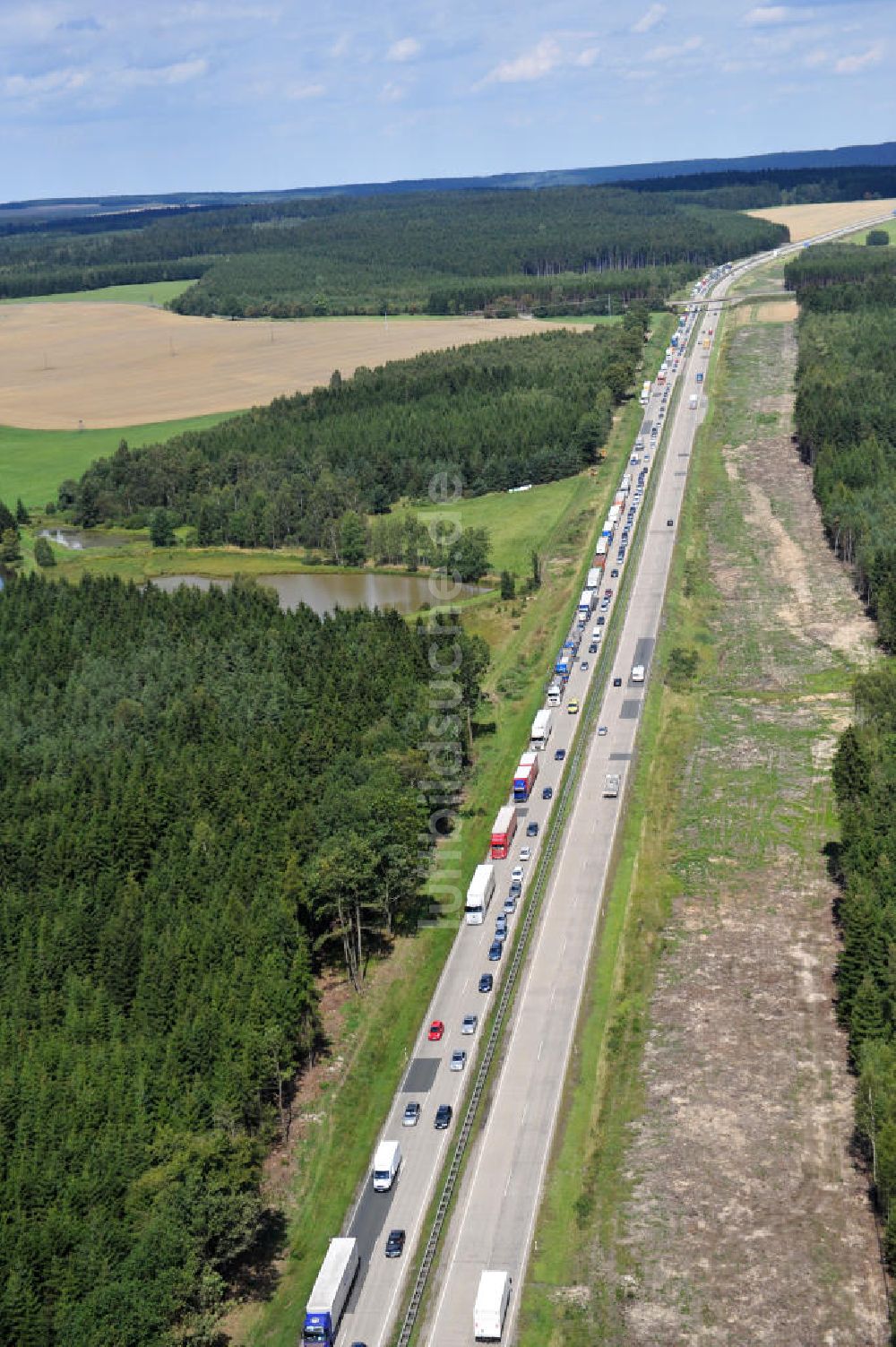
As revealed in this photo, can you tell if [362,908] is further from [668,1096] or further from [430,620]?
[430,620]

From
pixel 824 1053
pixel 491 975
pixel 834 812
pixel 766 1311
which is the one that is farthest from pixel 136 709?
pixel 766 1311

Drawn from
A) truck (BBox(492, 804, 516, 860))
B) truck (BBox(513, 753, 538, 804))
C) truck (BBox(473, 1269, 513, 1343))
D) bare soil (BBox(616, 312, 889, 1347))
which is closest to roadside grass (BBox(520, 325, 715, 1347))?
bare soil (BBox(616, 312, 889, 1347))

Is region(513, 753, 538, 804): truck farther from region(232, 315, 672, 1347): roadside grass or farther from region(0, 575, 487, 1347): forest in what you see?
region(0, 575, 487, 1347): forest

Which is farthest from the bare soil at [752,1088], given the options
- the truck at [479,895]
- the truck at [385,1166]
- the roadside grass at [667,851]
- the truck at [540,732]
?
the truck at [540,732]

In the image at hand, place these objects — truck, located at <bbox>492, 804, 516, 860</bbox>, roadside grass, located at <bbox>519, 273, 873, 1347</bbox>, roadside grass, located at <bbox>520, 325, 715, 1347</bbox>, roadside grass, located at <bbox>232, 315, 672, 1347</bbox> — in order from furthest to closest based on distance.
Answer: truck, located at <bbox>492, 804, 516, 860</bbox>, roadside grass, located at <bbox>232, 315, 672, 1347</bbox>, roadside grass, located at <bbox>519, 273, 873, 1347</bbox>, roadside grass, located at <bbox>520, 325, 715, 1347</bbox>

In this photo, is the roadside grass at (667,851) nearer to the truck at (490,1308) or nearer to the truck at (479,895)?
the truck at (490,1308)

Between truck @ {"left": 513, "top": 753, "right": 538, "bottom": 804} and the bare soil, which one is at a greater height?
truck @ {"left": 513, "top": 753, "right": 538, "bottom": 804}

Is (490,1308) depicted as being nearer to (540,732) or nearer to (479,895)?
(479,895)
